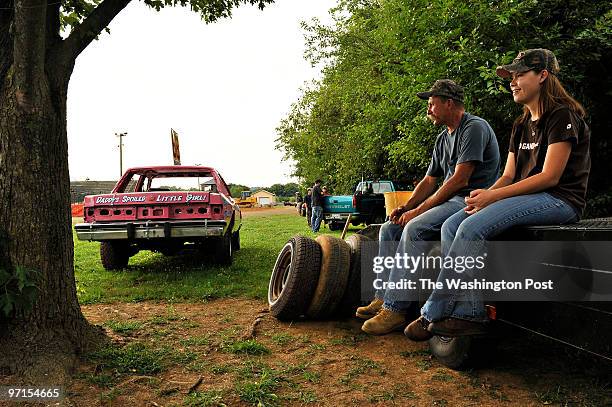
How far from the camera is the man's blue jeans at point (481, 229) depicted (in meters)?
3.02

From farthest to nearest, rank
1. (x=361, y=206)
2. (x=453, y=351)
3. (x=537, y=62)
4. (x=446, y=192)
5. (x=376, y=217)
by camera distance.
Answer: (x=376, y=217)
(x=361, y=206)
(x=446, y=192)
(x=453, y=351)
(x=537, y=62)

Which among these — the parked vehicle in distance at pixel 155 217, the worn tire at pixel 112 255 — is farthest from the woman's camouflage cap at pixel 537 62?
the worn tire at pixel 112 255

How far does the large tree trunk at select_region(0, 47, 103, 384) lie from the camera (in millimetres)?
3688

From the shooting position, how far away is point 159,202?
7.67m

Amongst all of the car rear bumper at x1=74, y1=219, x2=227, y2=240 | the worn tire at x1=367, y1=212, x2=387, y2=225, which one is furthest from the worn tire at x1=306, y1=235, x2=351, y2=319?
the worn tire at x1=367, y1=212, x2=387, y2=225

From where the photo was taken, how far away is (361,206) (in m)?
18.3

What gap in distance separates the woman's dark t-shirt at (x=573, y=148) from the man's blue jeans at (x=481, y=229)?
0.08 m

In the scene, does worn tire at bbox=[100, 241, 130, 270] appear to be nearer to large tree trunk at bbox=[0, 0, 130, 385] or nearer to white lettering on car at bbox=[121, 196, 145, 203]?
white lettering on car at bbox=[121, 196, 145, 203]

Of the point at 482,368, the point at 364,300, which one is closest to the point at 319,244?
the point at 364,300

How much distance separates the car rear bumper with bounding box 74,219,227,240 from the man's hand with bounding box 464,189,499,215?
16.4 feet

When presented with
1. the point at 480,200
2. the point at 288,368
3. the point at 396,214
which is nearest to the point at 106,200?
the point at 288,368

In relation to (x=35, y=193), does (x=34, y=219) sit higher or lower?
lower

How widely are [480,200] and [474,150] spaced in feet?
2.50

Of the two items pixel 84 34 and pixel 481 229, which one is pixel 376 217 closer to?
pixel 84 34
